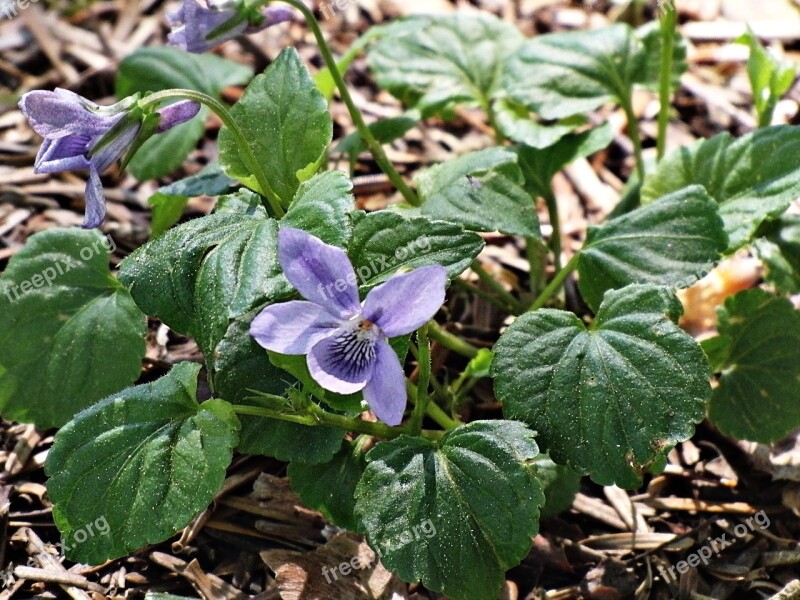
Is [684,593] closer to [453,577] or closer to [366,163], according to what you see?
[453,577]

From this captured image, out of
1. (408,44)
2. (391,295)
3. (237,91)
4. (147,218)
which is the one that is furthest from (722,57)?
(391,295)

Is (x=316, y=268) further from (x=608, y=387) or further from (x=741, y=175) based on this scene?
(x=741, y=175)

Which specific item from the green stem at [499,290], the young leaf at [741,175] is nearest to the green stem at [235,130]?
the green stem at [499,290]

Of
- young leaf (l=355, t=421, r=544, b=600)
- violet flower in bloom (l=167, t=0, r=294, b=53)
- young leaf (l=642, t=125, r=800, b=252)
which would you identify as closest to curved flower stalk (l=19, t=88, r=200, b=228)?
violet flower in bloom (l=167, t=0, r=294, b=53)

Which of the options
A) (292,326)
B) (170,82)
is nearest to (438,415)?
(292,326)

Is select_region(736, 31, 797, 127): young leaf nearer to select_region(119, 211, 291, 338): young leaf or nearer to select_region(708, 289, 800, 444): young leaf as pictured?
select_region(708, 289, 800, 444): young leaf

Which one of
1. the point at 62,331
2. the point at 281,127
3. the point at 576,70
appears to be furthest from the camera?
the point at 576,70

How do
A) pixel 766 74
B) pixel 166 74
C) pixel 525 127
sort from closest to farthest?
pixel 766 74, pixel 525 127, pixel 166 74
